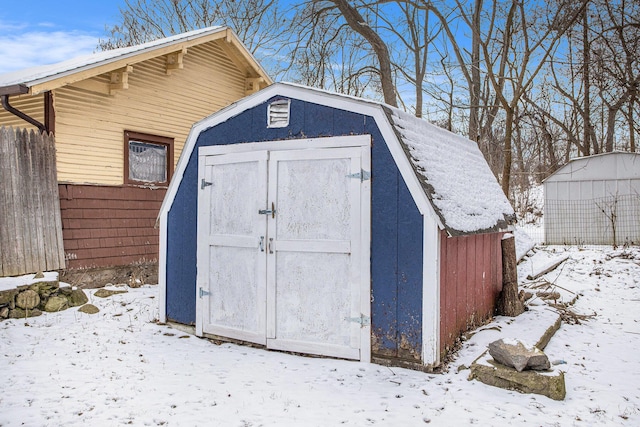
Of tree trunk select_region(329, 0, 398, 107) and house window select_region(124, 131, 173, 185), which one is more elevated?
tree trunk select_region(329, 0, 398, 107)

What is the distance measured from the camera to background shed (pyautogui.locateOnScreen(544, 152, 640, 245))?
12570 mm

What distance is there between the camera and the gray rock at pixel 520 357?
4.10 metres

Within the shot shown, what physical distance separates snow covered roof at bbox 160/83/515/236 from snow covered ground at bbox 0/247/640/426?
52.7 inches

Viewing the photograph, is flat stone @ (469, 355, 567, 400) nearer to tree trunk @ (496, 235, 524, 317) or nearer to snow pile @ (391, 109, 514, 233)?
snow pile @ (391, 109, 514, 233)

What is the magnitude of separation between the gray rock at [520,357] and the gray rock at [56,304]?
225 inches

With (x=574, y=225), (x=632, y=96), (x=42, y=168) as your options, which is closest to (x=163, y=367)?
(x=42, y=168)

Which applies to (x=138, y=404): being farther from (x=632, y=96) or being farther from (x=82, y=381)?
(x=632, y=96)

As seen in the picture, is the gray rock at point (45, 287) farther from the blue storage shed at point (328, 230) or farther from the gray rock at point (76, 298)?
the blue storage shed at point (328, 230)

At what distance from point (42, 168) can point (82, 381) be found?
4.70 metres

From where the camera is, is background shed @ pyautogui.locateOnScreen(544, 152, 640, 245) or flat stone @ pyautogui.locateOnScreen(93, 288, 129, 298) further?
background shed @ pyautogui.locateOnScreen(544, 152, 640, 245)

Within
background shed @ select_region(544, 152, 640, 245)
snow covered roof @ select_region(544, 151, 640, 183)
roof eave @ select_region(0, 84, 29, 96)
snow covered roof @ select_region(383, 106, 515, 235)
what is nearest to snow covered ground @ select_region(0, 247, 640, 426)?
snow covered roof @ select_region(383, 106, 515, 235)

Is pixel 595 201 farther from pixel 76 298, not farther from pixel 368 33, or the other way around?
pixel 76 298

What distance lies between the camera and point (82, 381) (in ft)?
14.0

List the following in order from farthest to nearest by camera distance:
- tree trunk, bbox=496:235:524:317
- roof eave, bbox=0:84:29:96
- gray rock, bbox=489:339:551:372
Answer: roof eave, bbox=0:84:29:96
tree trunk, bbox=496:235:524:317
gray rock, bbox=489:339:551:372
